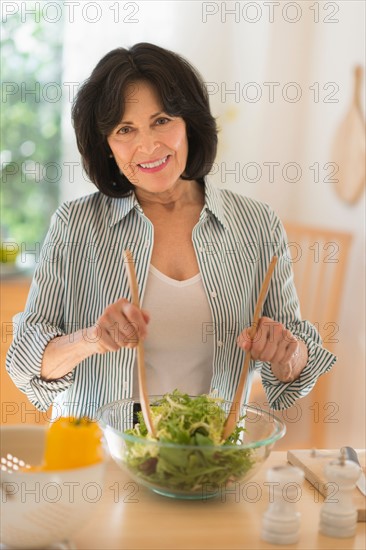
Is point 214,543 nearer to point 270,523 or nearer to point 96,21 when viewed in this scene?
point 270,523

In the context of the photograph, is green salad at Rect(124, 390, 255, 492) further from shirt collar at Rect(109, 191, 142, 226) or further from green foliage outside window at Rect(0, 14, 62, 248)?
green foliage outside window at Rect(0, 14, 62, 248)

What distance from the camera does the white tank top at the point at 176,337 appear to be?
173 cm

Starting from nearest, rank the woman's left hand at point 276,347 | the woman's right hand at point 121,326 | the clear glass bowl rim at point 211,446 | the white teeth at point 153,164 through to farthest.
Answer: the clear glass bowl rim at point 211,446, the woman's right hand at point 121,326, the woman's left hand at point 276,347, the white teeth at point 153,164

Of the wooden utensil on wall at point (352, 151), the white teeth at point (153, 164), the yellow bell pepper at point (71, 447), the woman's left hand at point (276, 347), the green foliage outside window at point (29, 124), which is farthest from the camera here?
the green foliage outside window at point (29, 124)

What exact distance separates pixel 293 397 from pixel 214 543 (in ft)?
1.91

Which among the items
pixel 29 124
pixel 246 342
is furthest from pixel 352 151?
pixel 246 342

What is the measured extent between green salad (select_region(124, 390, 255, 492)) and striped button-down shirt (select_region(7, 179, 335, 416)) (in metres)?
0.43

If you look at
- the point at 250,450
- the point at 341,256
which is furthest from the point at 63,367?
the point at 341,256

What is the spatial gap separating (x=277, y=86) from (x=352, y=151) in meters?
0.42

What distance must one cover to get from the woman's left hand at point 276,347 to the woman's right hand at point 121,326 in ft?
0.57

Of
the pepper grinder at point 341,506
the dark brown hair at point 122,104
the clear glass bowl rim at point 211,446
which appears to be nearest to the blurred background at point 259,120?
the dark brown hair at point 122,104

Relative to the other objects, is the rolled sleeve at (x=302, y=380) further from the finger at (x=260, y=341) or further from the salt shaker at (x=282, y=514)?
the salt shaker at (x=282, y=514)

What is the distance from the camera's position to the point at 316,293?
9.89 feet

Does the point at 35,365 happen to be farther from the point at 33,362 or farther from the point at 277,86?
the point at 277,86
